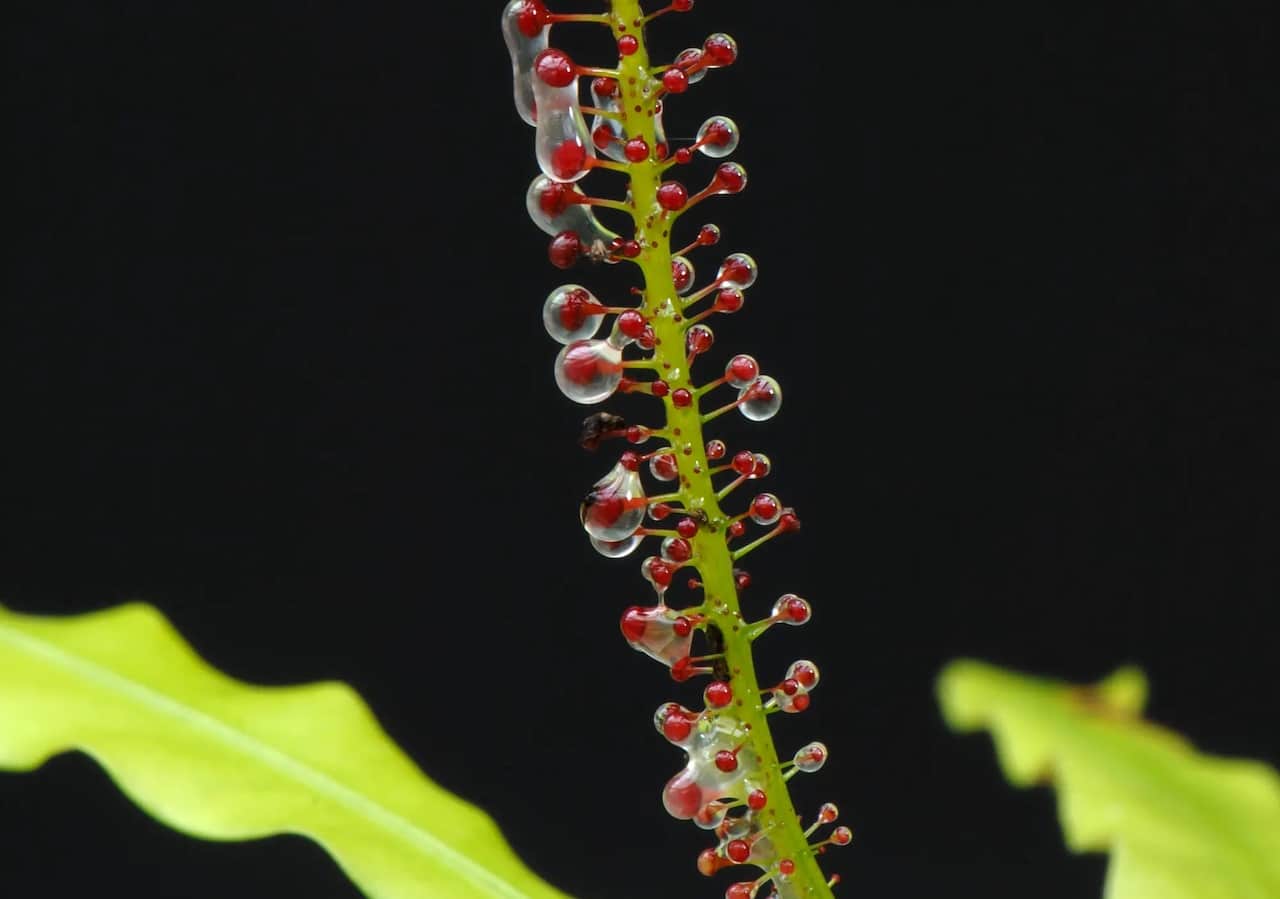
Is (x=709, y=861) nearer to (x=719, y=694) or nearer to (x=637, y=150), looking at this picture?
(x=719, y=694)

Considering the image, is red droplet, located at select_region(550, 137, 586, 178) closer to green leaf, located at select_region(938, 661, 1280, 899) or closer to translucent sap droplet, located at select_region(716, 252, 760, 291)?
translucent sap droplet, located at select_region(716, 252, 760, 291)

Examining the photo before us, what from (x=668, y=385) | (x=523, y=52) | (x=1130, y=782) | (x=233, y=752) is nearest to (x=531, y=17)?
(x=523, y=52)

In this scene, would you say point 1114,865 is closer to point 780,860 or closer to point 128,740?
point 780,860

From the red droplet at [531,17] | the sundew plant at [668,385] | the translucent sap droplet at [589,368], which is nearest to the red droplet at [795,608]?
the sundew plant at [668,385]

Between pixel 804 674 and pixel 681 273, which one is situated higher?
pixel 681 273

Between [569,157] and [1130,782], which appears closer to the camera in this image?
[569,157]

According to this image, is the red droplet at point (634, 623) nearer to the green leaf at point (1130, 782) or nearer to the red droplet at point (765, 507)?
the red droplet at point (765, 507)
